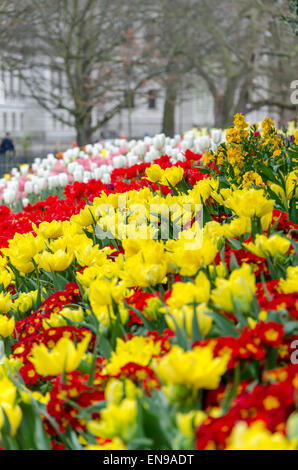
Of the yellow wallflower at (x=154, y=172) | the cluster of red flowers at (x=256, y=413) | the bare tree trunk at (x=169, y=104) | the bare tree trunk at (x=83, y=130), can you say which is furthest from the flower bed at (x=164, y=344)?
the bare tree trunk at (x=169, y=104)

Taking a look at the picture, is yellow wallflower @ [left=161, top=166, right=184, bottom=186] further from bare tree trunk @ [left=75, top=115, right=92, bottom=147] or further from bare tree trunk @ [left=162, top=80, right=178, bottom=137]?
bare tree trunk @ [left=162, top=80, right=178, bottom=137]

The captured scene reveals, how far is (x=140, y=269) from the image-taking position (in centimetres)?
175

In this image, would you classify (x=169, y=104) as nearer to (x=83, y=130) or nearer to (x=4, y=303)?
(x=83, y=130)

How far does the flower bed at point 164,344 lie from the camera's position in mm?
1119

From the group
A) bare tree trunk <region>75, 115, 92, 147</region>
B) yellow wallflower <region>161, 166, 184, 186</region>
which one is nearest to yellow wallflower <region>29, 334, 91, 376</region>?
yellow wallflower <region>161, 166, 184, 186</region>

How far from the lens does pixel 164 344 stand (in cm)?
144

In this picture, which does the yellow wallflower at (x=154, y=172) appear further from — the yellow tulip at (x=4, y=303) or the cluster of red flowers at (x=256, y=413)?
the cluster of red flowers at (x=256, y=413)

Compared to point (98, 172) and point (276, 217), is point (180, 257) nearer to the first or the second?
point (276, 217)

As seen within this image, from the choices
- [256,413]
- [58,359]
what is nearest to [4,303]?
[58,359]

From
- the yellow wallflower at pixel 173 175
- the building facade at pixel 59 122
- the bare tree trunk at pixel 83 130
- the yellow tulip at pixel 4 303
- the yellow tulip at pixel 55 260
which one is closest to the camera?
the yellow tulip at pixel 4 303

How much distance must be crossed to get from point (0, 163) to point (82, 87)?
377 cm

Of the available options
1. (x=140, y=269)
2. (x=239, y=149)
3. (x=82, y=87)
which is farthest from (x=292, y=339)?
(x=82, y=87)

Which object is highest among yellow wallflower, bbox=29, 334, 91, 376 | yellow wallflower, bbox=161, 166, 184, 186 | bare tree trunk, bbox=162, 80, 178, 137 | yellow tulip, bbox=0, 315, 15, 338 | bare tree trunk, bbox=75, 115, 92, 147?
bare tree trunk, bbox=162, 80, 178, 137

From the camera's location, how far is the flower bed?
112 centimetres
